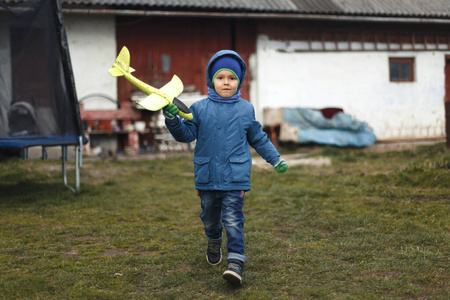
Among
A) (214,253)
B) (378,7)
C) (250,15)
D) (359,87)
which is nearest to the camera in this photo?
(214,253)

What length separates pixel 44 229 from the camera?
445 cm

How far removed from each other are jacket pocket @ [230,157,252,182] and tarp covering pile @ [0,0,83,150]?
317 centimetres

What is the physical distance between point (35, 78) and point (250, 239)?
3.22 m

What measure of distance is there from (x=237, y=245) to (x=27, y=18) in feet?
12.8

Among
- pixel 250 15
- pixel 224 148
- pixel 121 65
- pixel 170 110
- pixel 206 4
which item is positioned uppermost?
pixel 206 4

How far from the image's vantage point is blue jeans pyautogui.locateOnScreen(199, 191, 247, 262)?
3.08 metres

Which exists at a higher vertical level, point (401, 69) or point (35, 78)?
point (401, 69)

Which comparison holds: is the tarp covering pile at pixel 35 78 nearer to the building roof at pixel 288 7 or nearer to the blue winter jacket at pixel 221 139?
the blue winter jacket at pixel 221 139

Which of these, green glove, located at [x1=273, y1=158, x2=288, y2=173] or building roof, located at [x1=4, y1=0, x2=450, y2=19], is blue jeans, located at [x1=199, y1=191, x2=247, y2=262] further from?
building roof, located at [x1=4, y1=0, x2=450, y2=19]

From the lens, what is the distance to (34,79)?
5.69 meters

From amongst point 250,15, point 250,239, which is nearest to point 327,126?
point 250,15

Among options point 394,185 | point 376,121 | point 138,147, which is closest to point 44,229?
point 394,185

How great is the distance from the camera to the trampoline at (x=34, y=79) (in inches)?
217

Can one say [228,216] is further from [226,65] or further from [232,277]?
[226,65]
